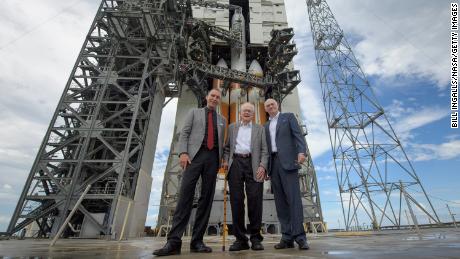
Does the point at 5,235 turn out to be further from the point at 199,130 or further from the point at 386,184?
the point at 386,184

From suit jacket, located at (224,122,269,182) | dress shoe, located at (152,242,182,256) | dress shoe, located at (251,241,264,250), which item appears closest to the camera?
dress shoe, located at (152,242,182,256)

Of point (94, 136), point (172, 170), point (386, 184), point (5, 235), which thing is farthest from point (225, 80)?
point (5, 235)

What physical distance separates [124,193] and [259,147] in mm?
9706

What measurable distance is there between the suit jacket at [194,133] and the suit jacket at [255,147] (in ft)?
0.49

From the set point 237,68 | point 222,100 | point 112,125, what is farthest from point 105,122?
point 237,68

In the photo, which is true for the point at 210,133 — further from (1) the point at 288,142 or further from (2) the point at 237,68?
(2) the point at 237,68

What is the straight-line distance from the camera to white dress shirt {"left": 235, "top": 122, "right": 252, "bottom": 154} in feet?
10.0

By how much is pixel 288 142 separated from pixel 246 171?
650mm

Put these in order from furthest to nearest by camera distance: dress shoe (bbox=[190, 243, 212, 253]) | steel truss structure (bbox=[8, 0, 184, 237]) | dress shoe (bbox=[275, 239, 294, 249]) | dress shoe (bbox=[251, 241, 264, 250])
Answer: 1. steel truss structure (bbox=[8, 0, 184, 237])
2. dress shoe (bbox=[275, 239, 294, 249])
3. dress shoe (bbox=[251, 241, 264, 250])
4. dress shoe (bbox=[190, 243, 212, 253])

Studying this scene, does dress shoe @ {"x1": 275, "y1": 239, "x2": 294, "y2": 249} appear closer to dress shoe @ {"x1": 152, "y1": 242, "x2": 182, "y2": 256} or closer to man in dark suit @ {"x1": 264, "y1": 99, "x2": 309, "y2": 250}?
man in dark suit @ {"x1": 264, "y1": 99, "x2": 309, "y2": 250}

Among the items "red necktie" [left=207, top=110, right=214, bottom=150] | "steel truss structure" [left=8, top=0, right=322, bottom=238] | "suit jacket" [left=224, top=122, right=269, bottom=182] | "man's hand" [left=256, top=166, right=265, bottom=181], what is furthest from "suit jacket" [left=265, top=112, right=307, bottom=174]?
"steel truss structure" [left=8, top=0, right=322, bottom=238]

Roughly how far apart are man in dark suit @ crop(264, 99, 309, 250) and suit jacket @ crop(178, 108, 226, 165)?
686 millimetres

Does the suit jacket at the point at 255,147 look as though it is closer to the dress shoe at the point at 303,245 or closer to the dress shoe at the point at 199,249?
the dress shoe at the point at 303,245

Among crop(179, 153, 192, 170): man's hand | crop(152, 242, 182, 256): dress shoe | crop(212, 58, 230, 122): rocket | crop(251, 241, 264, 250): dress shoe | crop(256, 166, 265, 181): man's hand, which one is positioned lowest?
crop(152, 242, 182, 256): dress shoe
